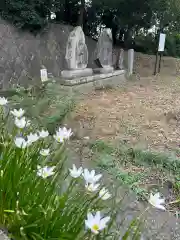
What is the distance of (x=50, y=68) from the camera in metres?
8.58

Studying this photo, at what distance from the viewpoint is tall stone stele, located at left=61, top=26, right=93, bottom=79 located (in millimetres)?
6695

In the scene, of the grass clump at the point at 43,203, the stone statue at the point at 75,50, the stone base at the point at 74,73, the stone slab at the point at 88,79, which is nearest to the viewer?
the grass clump at the point at 43,203

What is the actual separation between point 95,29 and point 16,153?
11146mm

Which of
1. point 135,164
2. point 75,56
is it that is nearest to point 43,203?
point 135,164

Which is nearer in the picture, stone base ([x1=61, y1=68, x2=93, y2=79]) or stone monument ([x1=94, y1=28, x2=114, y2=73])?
stone base ([x1=61, y1=68, x2=93, y2=79])

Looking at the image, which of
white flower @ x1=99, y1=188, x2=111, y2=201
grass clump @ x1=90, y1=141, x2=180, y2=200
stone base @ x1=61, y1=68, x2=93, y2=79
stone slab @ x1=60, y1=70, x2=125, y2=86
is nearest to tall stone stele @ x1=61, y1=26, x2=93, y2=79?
stone base @ x1=61, y1=68, x2=93, y2=79

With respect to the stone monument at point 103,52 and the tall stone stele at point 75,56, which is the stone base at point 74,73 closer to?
the tall stone stele at point 75,56

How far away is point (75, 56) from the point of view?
679cm

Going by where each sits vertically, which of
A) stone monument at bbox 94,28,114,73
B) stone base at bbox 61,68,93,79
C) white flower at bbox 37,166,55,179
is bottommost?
stone base at bbox 61,68,93,79

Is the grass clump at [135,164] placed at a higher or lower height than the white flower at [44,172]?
lower

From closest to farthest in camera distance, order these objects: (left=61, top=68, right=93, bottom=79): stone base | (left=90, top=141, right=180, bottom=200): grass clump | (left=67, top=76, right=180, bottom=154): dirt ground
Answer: (left=90, top=141, right=180, bottom=200): grass clump, (left=67, top=76, right=180, bottom=154): dirt ground, (left=61, top=68, right=93, bottom=79): stone base

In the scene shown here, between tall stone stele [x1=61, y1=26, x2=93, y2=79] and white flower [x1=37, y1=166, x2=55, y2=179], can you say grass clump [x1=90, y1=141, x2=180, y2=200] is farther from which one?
tall stone stele [x1=61, y1=26, x2=93, y2=79]

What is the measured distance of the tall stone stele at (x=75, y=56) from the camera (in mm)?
6695

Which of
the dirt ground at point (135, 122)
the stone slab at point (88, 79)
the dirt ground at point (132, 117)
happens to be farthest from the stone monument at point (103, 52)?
the dirt ground at point (135, 122)
